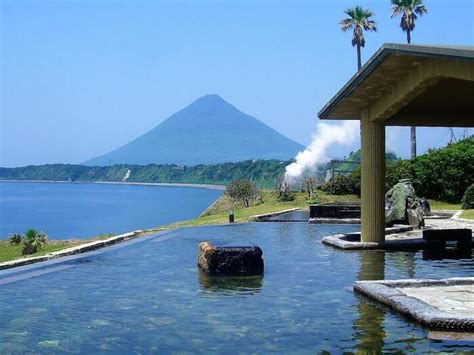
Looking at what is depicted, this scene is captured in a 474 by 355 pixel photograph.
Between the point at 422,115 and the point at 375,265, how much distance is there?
7357 millimetres

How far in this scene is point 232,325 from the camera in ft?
32.2

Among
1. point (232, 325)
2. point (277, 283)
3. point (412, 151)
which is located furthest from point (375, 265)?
point (412, 151)

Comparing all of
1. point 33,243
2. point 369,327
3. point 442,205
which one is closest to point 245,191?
point 442,205

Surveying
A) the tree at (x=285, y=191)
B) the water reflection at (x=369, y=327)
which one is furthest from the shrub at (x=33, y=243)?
the water reflection at (x=369, y=327)

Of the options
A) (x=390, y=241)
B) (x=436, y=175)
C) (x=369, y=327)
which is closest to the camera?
(x=369, y=327)

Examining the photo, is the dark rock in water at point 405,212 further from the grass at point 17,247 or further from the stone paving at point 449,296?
the grass at point 17,247

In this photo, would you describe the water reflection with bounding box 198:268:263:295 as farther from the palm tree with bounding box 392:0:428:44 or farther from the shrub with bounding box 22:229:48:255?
the palm tree with bounding box 392:0:428:44

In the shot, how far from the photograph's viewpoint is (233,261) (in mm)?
14547

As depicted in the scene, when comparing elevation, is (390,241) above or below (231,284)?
above

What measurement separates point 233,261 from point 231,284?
1269 mm

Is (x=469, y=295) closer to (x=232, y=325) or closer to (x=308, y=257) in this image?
(x=232, y=325)

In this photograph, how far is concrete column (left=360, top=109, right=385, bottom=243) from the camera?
18938 millimetres

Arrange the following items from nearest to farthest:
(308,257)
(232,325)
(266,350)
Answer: (266,350) < (232,325) < (308,257)

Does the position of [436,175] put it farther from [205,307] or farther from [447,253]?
[205,307]
